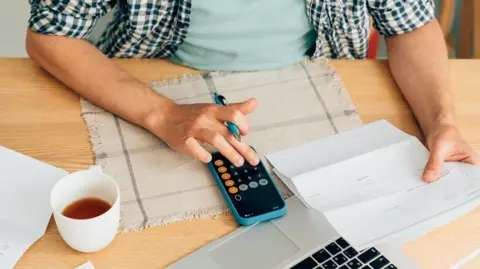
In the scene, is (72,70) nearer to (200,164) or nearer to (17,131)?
(17,131)

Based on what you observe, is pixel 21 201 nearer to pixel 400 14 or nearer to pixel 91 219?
pixel 91 219

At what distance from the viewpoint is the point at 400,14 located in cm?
107

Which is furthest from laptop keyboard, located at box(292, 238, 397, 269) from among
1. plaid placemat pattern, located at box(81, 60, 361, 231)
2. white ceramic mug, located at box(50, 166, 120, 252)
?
white ceramic mug, located at box(50, 166, 120, 252)

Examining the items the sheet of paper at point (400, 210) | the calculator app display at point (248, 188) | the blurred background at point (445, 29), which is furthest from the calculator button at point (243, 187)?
the blurred background at point (445, 29)

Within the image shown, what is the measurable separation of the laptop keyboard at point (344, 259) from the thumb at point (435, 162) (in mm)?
147

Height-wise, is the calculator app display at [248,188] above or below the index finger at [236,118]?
below

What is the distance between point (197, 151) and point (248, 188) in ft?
0.29

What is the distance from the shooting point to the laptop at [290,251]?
75 centimetres

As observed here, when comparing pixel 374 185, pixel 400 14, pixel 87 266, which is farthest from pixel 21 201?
pixel 400 14

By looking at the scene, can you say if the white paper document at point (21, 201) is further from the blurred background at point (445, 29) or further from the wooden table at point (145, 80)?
the blurred background at point (445, 29)

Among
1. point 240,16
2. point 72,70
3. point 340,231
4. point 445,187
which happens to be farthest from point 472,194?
point 72,70

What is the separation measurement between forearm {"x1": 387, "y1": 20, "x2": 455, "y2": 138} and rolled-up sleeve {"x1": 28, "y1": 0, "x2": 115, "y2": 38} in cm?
50

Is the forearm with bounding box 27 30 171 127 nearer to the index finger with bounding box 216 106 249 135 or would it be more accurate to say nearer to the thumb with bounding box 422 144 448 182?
the index finger with bounding box 216 106 249 135

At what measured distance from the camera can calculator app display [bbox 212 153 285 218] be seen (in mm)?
807
